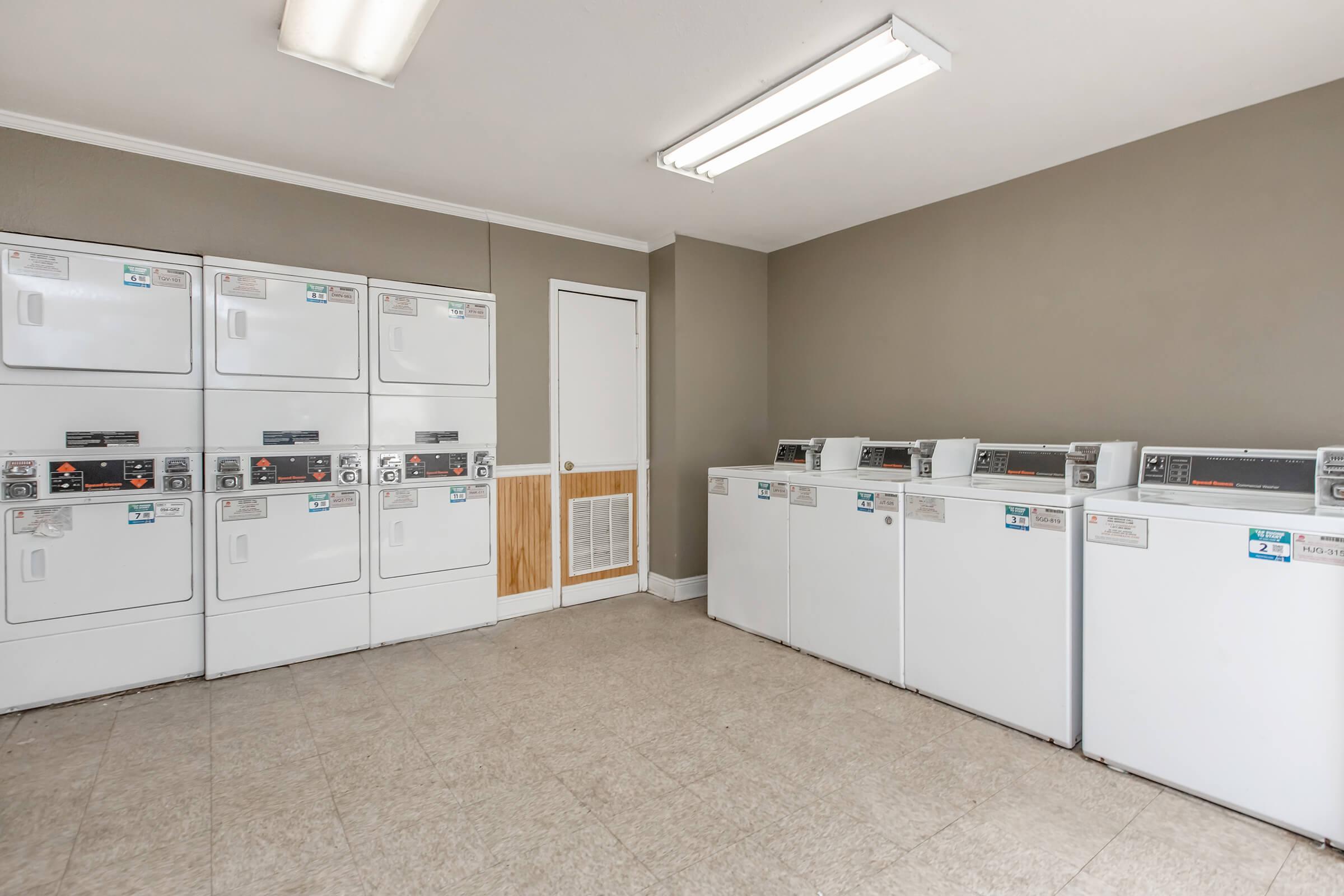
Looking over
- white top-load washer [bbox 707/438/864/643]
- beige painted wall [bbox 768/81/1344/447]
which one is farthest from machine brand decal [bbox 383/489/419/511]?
beige painted wall [bbox 768/81/1344/447]

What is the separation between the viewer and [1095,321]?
3.29 m

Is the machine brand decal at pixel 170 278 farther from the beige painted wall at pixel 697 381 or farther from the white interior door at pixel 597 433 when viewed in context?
the beige painted wall at pixel 697 381

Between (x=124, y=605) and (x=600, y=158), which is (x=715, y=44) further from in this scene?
(x=124, y=605)

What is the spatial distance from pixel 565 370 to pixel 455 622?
1.87 m

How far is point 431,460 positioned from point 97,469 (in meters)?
1.53

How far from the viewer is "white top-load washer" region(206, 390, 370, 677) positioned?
3.26 meters

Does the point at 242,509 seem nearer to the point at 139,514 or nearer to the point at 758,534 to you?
the point at 139,514

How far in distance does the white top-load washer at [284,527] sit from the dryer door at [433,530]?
13cm

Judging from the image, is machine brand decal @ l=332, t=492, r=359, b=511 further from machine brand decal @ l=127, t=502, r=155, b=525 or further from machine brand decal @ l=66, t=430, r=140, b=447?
machine brand decal @ l=66, t=430, r=140, b=447

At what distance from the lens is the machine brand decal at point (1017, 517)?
2.66 m

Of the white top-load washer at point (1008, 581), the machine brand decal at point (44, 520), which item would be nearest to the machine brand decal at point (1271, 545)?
the white top-load washer at point (1008, 581)

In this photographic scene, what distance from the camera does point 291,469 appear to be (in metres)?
3.42

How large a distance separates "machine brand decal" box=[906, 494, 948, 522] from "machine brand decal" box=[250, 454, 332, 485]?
311 centimetres

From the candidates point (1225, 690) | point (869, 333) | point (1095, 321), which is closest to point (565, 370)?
point (869, 333)
